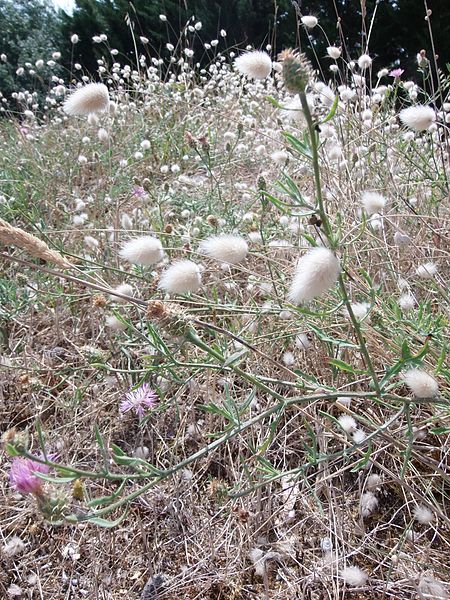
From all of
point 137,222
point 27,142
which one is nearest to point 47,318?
point 137,222

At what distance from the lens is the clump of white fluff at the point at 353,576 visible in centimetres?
107

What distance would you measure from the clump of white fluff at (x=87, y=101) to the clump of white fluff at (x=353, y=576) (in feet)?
3.47

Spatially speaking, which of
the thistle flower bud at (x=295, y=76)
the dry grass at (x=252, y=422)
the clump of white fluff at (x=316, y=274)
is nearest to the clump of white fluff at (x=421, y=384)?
the dry grass at (x=252, y=422)

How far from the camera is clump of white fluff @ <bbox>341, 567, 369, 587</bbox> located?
1.07m

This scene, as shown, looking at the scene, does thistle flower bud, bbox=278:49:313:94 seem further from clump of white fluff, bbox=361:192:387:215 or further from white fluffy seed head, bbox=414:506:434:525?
white fluffy seed head, bbox=414:506:434:525

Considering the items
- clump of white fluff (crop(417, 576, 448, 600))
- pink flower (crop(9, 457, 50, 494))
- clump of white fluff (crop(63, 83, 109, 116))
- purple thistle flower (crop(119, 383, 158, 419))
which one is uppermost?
clump of white fluff (crop(63, 83, 109, 116))

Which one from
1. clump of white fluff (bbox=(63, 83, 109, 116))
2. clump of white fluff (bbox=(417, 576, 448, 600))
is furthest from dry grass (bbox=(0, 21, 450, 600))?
clump of white fluff (bbox=(63, 83, 109, 116))

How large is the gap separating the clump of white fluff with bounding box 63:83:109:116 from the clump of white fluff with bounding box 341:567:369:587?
106 centimetres

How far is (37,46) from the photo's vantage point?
8828mm

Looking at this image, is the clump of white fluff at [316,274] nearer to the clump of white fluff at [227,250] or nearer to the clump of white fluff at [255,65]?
the clump of white fluff at [227,250]

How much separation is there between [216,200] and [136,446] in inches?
47.4

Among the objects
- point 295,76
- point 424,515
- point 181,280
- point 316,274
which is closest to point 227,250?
point 181,280

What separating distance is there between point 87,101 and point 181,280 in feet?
1.31

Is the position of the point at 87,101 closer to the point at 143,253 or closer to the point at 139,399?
the point at 143,253
